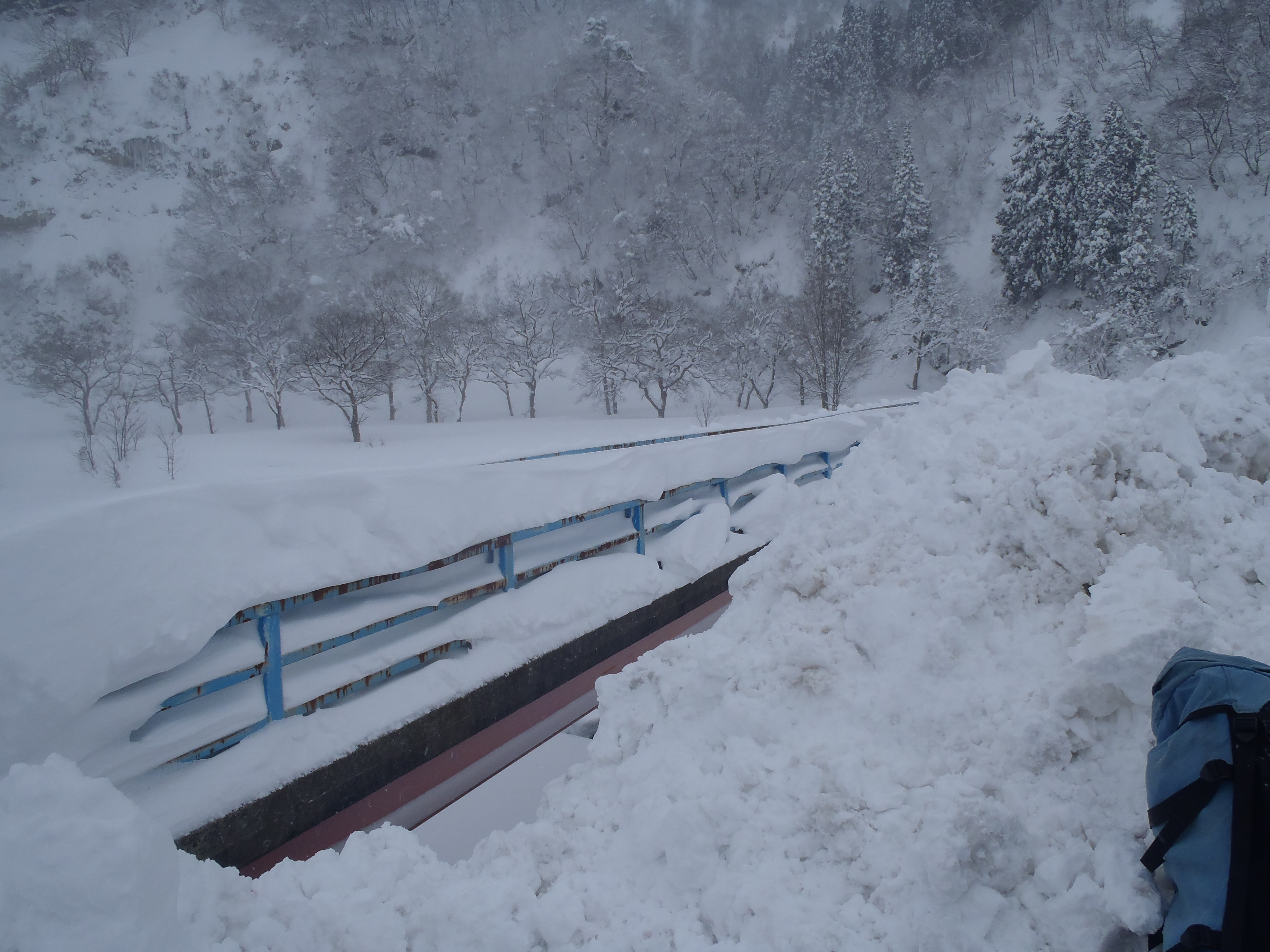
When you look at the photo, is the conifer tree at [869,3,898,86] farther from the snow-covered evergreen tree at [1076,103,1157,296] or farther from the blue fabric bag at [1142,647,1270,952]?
the blue fabric bag at [1142,647,1270,952]

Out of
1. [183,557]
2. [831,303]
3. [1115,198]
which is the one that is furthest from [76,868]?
[1115,198]

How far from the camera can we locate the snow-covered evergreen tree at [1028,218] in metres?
28.1

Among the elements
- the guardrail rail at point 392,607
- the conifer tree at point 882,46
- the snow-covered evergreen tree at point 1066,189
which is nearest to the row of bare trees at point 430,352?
the snow-covered evergreen tree at point 1066,189

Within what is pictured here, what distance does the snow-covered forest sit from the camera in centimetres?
2603

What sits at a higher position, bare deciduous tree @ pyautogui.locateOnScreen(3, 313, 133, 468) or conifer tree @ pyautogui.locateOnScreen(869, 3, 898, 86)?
conifer tree @ pyautogui.locateOnScreen(869, 3, 898, 86)

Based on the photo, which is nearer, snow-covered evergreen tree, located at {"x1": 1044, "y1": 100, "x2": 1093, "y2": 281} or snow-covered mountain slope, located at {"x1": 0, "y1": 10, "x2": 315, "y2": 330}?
snow-covered evergreen tree, located at {"x1": 1044, "y1": 100, "x2": 1093, "y2": 281}

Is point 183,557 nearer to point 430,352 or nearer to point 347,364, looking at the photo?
point 347,364

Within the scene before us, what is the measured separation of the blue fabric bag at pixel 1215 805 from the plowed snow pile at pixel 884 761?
0.56 feet

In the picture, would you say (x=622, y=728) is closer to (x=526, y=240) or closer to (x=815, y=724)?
(x=815, y=724)

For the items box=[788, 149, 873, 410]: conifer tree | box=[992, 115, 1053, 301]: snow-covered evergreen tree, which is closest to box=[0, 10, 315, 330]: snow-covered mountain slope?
box=[788, 149, 873, 410]: conifer tree

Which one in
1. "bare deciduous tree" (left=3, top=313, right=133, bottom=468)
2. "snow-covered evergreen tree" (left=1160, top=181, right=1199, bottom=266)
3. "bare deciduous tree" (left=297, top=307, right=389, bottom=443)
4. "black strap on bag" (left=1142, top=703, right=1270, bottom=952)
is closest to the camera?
"black strap on bag" (left=1142, top=703, right=1270, bottom=952)

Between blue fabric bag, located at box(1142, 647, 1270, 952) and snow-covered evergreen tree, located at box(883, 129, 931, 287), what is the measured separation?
1373 inches

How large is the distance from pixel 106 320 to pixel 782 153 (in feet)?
151

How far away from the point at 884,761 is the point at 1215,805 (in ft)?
2.59
